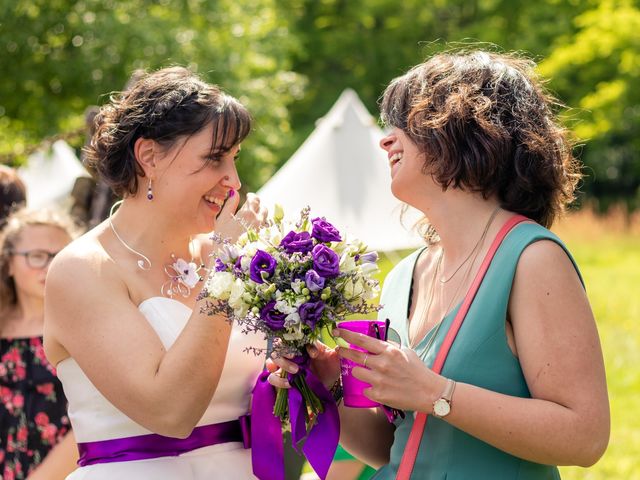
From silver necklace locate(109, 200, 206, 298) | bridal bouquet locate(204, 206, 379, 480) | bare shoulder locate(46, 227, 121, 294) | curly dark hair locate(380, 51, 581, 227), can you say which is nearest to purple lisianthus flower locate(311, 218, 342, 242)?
bridal bouquet locate(204, 206, 379, 480)

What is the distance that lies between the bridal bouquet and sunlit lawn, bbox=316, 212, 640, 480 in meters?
0.90

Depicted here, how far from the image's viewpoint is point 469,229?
2.96 m

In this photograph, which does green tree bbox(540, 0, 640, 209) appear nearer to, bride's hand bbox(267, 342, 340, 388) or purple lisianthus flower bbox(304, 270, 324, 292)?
bride's hand bbox(267, 342, 340, 388)

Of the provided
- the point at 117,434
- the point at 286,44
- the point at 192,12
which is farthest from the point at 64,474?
the point at 286,44

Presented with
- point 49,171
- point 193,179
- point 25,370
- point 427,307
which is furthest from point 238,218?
point 49,171

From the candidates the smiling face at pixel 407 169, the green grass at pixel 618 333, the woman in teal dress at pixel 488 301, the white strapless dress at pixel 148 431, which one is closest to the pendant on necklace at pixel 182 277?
the white strapless dress at pixel 148 431

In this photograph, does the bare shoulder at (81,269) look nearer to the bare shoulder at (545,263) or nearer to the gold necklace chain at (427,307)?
the gold necklace chain at (427,307)

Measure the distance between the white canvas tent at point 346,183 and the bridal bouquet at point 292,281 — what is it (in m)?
8.28

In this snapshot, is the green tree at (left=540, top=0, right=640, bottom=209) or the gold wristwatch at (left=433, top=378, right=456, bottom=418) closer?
the gold wristwatch at (left=433, top=378, right=456, bottom=418)

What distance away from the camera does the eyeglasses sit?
495cm

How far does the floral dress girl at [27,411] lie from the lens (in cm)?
462

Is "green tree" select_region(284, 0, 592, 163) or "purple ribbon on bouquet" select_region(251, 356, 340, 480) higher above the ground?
"purple ribbon on bouquet" select_region(251, 356, 340, 480)

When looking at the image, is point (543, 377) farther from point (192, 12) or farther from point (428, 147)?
point (192, 12)

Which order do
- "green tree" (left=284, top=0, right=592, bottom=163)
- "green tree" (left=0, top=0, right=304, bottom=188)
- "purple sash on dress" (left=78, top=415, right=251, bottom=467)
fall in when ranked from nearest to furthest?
"purple sash on dress" (left=78, top=415, right=251, bottom=467)
"green tree" (left=0, top=0, right=304, bottom=188)
"green tree" (left=284, top=0, right=592, bottom=163)
